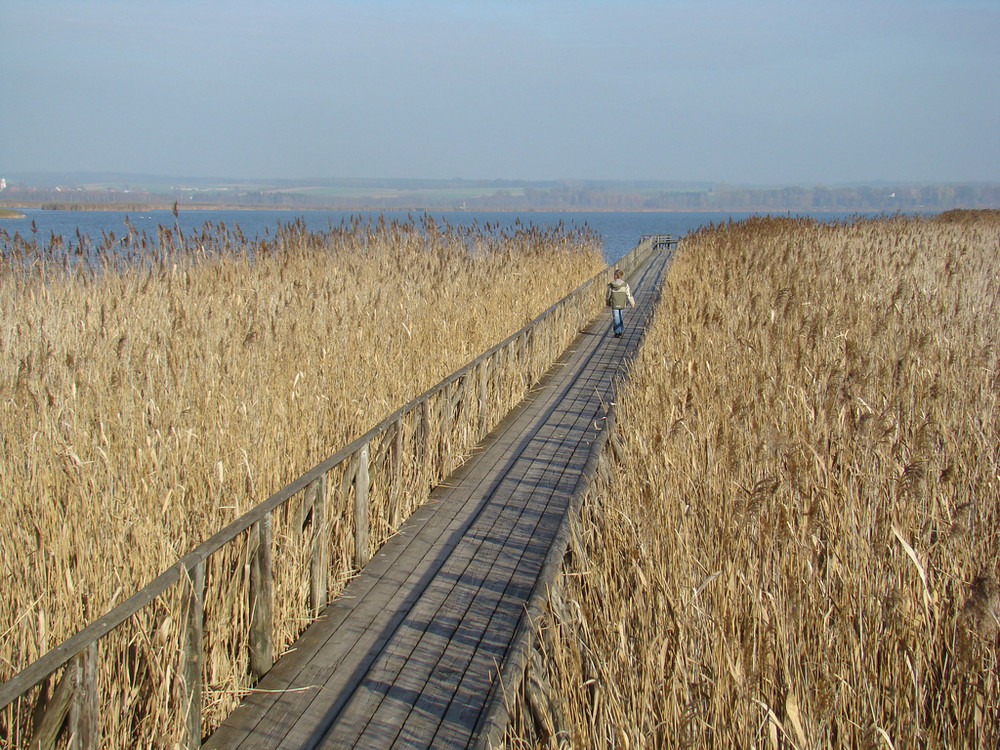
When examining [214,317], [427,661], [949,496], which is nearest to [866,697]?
[949,496]

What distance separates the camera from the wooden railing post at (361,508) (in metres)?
4.48

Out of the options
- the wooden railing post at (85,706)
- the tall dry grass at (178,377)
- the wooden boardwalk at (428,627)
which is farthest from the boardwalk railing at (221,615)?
the tall dry grass at (178,377)

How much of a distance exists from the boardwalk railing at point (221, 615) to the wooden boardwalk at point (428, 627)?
13 centimetres

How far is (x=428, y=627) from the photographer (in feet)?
12.6

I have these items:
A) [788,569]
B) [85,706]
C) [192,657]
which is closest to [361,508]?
[192,657]

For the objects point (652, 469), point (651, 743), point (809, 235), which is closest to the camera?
point (651, 743)

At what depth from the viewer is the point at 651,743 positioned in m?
2.14

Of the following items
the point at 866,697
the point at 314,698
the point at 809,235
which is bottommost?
the point at 314,698

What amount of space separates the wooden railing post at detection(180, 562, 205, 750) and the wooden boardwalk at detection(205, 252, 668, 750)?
0.13 meters

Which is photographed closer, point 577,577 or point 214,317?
point 577,577

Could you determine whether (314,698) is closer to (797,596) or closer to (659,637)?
(659,637)

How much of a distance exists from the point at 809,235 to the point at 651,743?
53.4 ft

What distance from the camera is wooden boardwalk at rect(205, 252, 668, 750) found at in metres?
3.11

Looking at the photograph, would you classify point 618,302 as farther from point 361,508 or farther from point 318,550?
point 318,550
